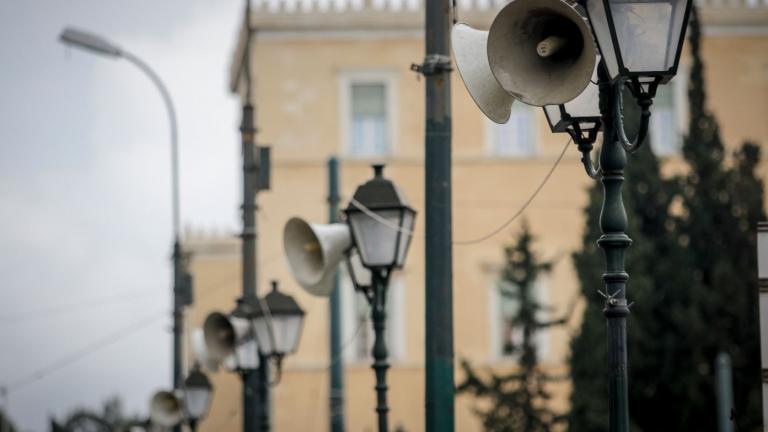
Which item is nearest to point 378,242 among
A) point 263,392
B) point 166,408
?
point 263,392

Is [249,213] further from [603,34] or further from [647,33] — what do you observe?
[647,33]

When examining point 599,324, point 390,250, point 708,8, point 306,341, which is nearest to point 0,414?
point 306,341

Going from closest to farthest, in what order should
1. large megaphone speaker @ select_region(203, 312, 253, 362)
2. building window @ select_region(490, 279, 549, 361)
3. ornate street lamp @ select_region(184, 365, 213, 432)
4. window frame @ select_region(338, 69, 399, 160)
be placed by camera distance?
1. large megaphone speaker @ select_region(203, 312, 253, 362)
2. ornate street lamp @ select_region(184, 365, 213, 432)
3. building window @ select_region(490, 279, 549, 361)
4. window frame @ select_region(338, 69, 399, 160)

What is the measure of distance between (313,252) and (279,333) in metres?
4.24

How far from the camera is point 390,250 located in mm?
12102

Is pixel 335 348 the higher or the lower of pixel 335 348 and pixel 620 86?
the lower

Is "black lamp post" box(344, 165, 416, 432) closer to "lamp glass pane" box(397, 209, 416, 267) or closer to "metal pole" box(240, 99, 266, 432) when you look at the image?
"lamp glass pane" box(397, 209, 416, 267)

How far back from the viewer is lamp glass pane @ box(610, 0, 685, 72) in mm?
7777

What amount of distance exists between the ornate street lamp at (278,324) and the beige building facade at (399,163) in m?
19.9

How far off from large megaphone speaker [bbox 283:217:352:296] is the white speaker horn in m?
3.86

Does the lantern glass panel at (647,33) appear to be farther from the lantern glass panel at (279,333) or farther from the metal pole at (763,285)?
the lantern glass panel at (279,333)

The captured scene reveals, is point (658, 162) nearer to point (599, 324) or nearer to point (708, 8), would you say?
point (599, 324)

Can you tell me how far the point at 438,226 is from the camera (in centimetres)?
1105

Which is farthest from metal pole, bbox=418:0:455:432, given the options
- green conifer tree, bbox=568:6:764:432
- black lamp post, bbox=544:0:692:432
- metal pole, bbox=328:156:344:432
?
green conifer tree, bbox=568:6:764:432
